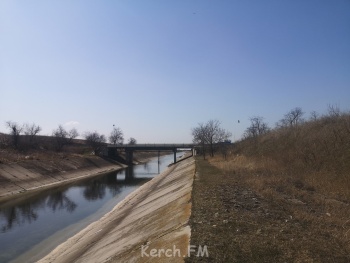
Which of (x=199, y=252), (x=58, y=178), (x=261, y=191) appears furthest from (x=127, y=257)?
(x=58, y=178)

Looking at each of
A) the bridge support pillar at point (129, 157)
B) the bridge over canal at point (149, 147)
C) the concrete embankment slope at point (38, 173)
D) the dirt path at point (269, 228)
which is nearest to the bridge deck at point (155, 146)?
the bridge over canal at point (149, 147)

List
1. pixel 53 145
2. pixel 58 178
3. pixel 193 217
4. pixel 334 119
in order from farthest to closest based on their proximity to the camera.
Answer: pixel 53 145 → pixel 58 178 → pixel 334 119 → pixel 193 217

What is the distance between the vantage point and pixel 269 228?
9609 mm

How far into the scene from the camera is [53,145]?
98.6 meters

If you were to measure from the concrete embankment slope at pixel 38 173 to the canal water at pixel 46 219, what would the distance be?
3.47 metres

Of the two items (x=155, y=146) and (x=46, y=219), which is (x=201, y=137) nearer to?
(x=155, y=146)

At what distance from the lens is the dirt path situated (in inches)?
297

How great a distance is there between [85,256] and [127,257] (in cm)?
430

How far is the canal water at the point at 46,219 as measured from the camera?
18984 mm

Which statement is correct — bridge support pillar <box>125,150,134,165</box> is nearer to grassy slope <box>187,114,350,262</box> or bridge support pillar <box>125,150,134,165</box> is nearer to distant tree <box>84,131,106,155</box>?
distant tree <box>84,131,106,155</box>

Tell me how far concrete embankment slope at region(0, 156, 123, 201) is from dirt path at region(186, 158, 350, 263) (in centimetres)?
3134

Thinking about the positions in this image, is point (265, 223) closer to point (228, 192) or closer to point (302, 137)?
point (228, 192)

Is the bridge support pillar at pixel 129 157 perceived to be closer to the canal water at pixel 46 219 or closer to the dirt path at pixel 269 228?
the canal water at pixel 46 219

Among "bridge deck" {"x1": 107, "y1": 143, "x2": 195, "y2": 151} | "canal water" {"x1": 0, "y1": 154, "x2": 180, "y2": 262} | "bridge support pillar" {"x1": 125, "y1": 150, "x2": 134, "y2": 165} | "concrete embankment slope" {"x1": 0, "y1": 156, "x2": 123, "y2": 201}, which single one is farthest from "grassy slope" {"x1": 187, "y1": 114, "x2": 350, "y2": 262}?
"bridge support pillar" {"x1": 125, "y1": 150, "x2": 134, "y2": 165}
